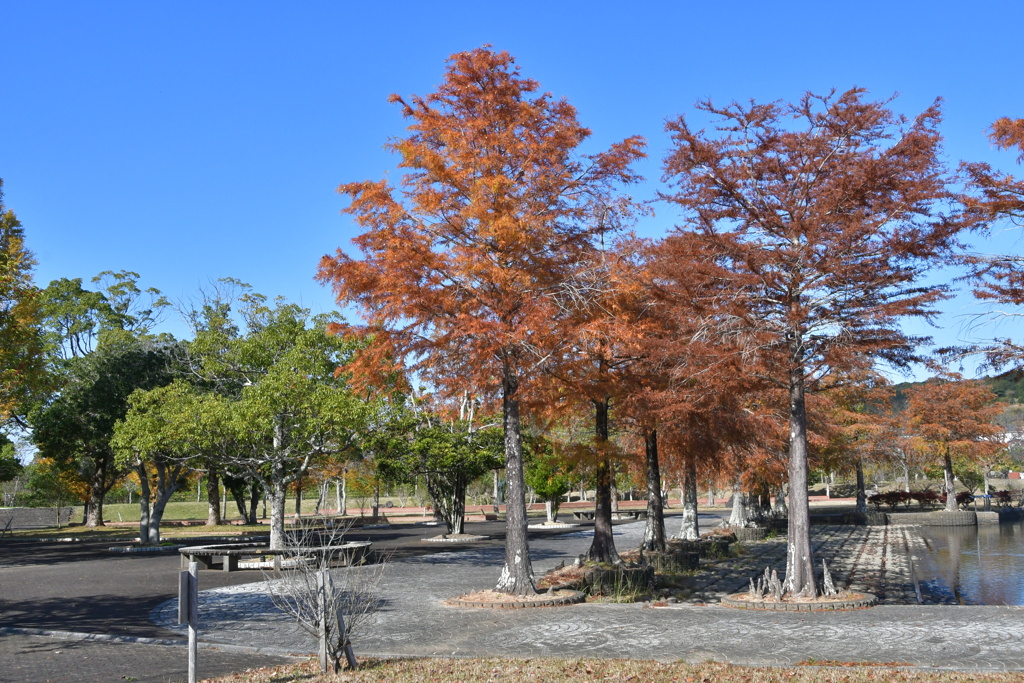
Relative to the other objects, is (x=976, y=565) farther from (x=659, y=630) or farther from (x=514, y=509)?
(x=659, y=630)

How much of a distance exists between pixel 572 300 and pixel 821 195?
463 centimetres

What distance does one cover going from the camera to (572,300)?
583 inches

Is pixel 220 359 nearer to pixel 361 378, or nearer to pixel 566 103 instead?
pixel 361 378

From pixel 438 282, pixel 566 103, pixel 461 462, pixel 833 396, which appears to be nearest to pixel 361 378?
pixel 438 282

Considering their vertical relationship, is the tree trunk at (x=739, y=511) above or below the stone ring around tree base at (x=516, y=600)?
below

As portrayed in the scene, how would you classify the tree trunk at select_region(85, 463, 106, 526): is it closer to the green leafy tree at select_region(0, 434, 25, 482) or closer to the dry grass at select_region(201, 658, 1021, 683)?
the green leafy tree at select_region(0, 434, 25, 482)

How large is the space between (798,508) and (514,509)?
5.03 meters

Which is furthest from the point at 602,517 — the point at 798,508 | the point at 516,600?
the point at 516,600

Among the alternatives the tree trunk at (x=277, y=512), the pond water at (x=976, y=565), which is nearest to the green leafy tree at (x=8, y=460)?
the tree trunk at (x=277, y=512)

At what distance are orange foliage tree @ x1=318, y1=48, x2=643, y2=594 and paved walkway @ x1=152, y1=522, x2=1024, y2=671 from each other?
223 cm

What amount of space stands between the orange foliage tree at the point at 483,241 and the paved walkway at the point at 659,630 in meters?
2.23

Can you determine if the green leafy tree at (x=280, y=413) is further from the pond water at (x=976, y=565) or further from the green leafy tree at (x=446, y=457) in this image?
the pond water at (x=976, y=565)

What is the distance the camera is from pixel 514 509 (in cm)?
1489

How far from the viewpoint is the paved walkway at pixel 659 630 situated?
29.6 feet
